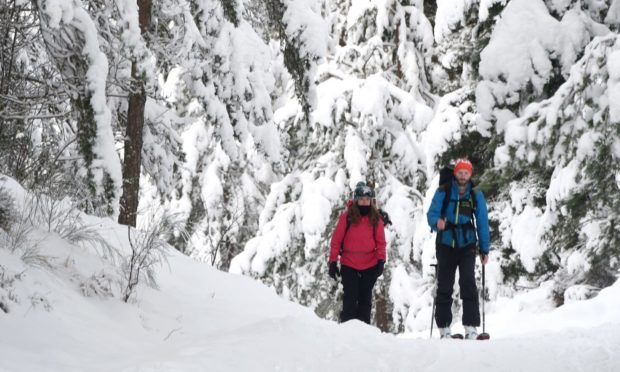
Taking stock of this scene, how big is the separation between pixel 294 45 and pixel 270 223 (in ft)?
29.5

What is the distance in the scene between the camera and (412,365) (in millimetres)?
4594

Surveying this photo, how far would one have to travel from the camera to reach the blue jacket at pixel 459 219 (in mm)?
7305

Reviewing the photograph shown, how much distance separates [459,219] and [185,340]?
340cm

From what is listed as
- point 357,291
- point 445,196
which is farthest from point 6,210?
point 445,196

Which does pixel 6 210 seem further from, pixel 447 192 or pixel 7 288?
pixel 447 192

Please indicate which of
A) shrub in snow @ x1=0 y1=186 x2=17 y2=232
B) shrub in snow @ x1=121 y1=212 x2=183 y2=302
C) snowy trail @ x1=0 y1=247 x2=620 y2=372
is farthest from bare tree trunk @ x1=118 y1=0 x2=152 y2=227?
shrub in snow @ x1=0 y1=186 x2=17 y2=232

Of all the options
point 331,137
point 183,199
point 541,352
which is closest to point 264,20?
point 331,137

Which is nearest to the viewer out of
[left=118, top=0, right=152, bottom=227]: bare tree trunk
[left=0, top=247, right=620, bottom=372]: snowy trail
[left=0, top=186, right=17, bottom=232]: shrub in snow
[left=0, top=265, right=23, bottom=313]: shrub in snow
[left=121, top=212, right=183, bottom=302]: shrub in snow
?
[left=0, top=247, right=620, bottom=372]: snowy trail

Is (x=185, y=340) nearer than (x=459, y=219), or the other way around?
(x=185, y=340)

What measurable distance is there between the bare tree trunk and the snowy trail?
3.52 meters

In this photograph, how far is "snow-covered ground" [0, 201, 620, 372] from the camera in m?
4.10

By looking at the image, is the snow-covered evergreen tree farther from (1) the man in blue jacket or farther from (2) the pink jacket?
(1) the man in blue jacket

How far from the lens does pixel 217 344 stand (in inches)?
183

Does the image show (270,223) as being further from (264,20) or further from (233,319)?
(233,319)
